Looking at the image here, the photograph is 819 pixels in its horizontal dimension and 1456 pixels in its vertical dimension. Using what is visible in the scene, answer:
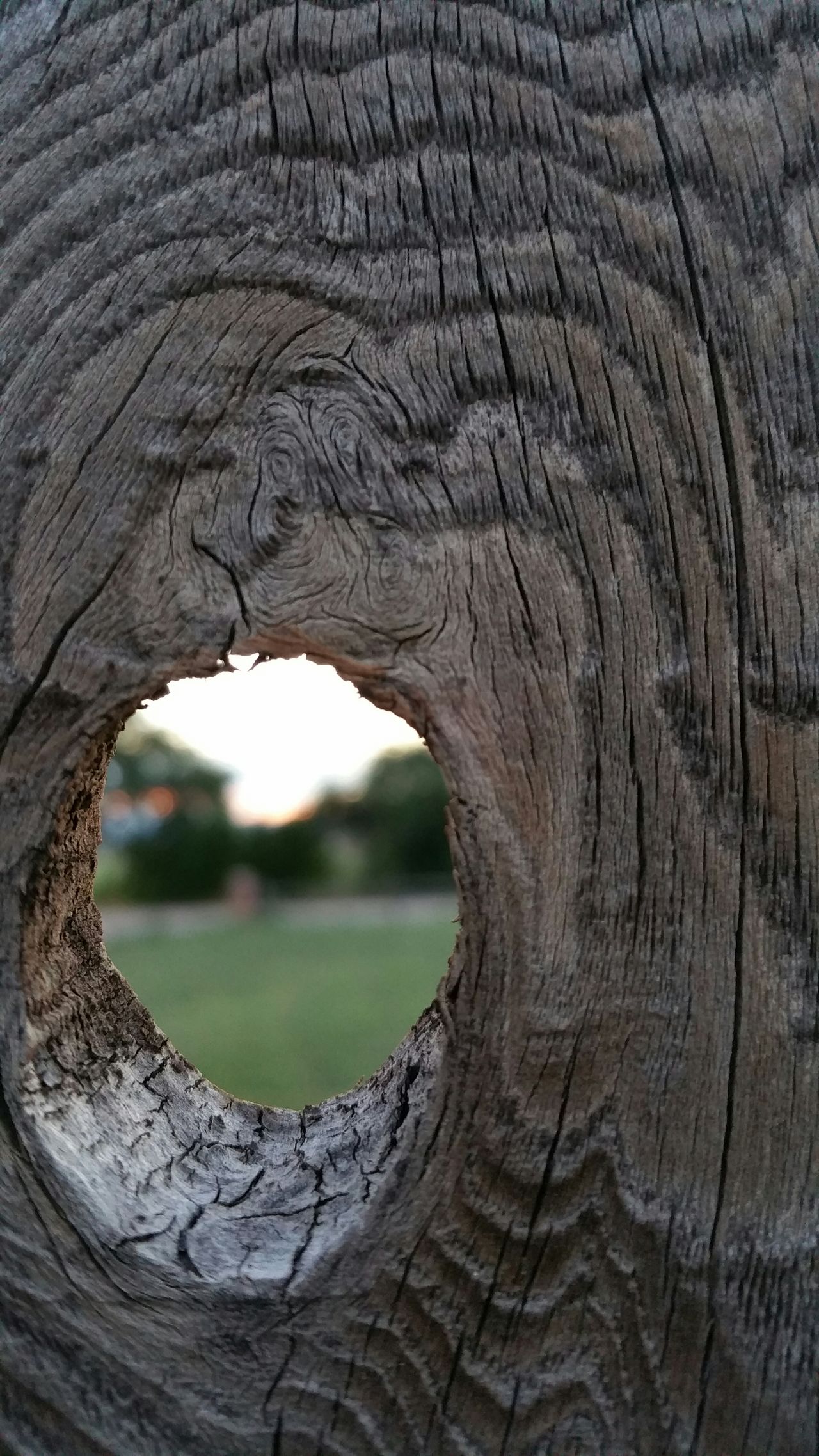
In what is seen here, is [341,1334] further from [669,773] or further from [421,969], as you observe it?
[421,969]

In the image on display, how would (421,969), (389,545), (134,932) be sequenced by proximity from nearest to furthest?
1. (389,545)
2. (421,969)
3. (134,932)

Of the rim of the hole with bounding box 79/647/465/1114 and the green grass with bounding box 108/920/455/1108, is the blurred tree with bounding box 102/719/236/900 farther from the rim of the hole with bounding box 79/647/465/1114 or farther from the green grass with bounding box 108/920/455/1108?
the rim of the hole with bounding box 79/647/465/1114

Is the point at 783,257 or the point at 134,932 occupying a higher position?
the point at 783,257

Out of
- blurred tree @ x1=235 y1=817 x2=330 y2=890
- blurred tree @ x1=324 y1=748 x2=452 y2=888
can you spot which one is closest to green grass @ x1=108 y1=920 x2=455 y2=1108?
blurred tree @ x1=324 y1=748 x2=452 y2=888

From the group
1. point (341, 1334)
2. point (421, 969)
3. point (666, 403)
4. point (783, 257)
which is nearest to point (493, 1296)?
point (341, 1334)

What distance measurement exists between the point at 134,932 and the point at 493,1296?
21.4 metres

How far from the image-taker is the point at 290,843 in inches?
1161

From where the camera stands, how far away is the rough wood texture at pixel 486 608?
1.24m

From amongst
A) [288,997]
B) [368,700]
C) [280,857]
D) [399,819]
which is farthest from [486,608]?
[280,857]

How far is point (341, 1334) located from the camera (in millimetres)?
1276

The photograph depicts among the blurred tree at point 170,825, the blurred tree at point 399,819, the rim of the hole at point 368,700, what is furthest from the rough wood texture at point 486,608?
the blurred tree at point 170,825

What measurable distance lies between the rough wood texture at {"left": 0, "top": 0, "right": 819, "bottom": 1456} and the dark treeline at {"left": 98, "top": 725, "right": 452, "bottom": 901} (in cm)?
2633

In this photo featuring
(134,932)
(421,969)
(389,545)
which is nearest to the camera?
(389,545)

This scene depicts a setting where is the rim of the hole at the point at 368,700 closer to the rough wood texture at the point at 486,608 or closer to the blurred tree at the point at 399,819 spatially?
the rough wood texture at the point at 486,608
